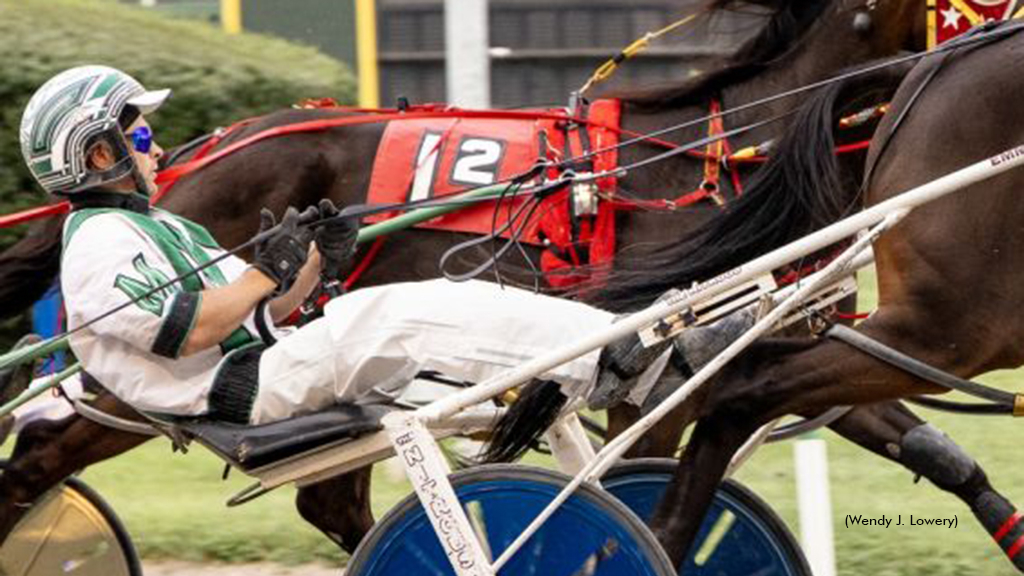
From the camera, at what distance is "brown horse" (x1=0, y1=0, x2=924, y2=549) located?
544 cm

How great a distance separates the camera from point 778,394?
13.7 feet

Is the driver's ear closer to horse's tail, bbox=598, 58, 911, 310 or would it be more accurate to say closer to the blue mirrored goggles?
the blue mirrored goggles

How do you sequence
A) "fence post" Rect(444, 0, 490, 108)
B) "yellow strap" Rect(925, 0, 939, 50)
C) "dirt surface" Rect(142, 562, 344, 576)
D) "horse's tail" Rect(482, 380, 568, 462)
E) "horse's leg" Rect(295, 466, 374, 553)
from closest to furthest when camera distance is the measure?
"horse's tail" Rect(482, 380, 568, 462), "horse's leg" Rect(295, 466, 374, 553), "yellow strap" Rect(925, 0, 939, 50), "dirt surface" Rect(142, 562, 344, 576), "fence post" Rect(444, 0, 490, 108)

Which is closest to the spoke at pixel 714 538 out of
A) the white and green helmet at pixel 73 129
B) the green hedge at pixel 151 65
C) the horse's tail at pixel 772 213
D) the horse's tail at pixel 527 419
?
the horse's tail at pixel 527 419

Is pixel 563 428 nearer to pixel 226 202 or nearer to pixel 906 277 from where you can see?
pixel 906 277

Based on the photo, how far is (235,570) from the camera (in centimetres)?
588

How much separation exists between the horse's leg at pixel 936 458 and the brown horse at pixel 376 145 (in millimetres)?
14

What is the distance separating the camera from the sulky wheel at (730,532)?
174 inches

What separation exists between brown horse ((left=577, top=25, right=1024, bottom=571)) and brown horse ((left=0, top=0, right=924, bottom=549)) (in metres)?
1.15

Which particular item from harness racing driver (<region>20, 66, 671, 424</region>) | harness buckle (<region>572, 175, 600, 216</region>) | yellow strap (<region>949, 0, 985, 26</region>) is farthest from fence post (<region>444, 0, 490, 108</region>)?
harness racing driver (<region>20, 66, 671, 424</region>)

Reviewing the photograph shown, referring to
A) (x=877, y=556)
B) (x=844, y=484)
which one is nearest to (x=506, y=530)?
(x=877, y=556)

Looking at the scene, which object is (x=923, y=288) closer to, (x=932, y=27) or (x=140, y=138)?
(x=932, y=27)

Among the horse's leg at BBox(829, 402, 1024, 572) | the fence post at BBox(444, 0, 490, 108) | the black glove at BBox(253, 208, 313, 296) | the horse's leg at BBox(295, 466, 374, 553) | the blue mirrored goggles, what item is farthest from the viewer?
the fence post at BBox(444, 0, 490, 108)

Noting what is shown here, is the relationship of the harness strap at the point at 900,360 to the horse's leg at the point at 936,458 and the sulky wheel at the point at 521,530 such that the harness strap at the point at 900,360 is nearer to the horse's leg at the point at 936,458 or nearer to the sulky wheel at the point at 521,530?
the sulky wheel at the point at 521,530
